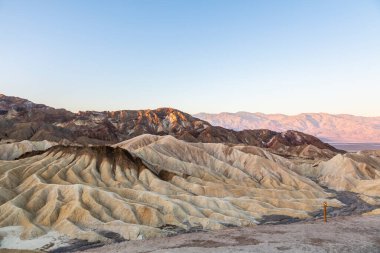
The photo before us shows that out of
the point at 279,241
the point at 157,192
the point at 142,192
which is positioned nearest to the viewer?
the point at 279,241

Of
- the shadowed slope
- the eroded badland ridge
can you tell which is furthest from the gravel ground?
the shadowed slope

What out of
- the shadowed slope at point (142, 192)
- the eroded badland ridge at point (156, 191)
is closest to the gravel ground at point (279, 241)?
the eroded badland ridge at point (156, 191)

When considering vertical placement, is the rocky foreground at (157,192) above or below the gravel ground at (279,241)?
below

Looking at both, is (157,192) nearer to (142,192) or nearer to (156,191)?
(156,191)

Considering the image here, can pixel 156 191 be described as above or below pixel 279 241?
below

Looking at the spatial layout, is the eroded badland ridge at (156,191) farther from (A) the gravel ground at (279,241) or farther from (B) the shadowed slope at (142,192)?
(A) the gravel ground at (279,241)

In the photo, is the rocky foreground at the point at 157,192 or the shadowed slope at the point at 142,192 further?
the shadowed slope at the point at 142,192

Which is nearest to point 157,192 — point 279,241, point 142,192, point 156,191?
point 156,191

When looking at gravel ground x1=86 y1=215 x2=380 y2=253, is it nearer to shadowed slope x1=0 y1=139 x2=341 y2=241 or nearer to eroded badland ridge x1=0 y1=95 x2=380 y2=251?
eroded badland ridge x1=0 y1=95 x2=380 y2=251

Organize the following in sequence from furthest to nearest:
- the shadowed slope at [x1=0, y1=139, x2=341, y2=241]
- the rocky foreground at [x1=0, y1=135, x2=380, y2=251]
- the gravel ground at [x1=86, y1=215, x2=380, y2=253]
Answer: the shadowed slope at [x1=0, y1=139, x2=341, y2=241] → the rocky foreground at [x1=0, y1=135, x2=380, y2=251] → the gravel ground at [x1=86, y1=215, x2=380, y2=253]
